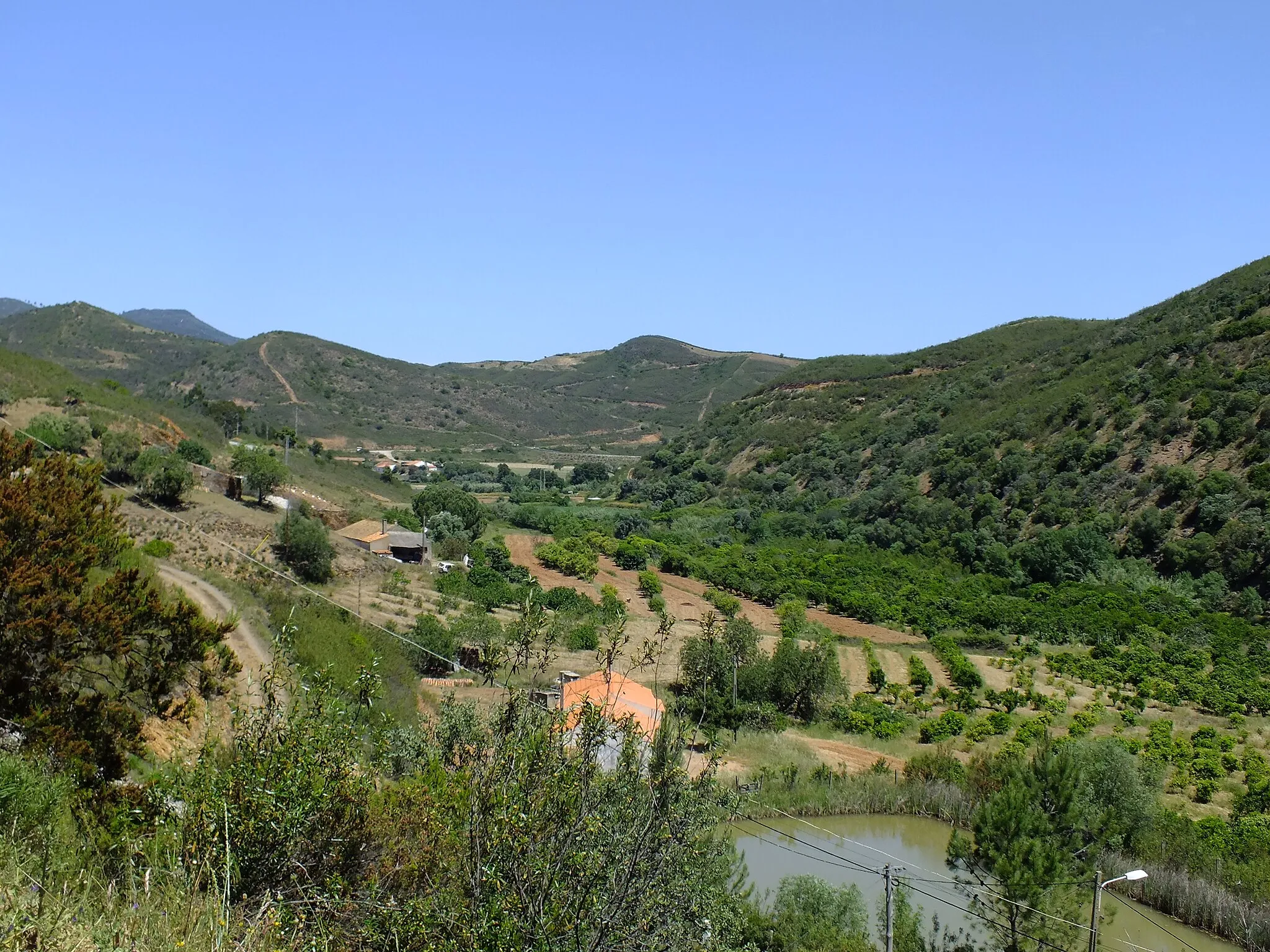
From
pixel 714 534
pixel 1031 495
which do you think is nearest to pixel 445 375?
pixel 714 534

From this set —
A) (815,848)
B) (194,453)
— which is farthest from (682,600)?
(815,848)

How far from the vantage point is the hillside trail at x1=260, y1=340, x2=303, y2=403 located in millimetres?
109394

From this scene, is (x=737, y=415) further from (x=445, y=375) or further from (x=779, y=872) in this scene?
(x=779, y=872)

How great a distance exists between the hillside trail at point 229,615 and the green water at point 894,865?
8.92 m

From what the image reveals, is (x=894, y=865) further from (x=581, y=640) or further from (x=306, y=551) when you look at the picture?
(x=306, y=551)

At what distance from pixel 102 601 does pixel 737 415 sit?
277 feet

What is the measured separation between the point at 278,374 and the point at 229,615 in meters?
106

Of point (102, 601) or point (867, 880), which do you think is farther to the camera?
point (867, 880)

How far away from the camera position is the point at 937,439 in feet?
208

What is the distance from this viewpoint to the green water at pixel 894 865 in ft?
50.7

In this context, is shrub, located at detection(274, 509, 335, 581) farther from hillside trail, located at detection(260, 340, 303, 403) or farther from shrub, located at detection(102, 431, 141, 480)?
hillside trail, located at detection(260, 340, 303, 403)

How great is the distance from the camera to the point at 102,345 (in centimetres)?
11775

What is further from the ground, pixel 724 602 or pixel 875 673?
pixel 724 602

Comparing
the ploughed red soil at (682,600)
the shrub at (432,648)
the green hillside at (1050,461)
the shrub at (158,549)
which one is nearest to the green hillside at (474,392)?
the green hillside at (1050,461)
